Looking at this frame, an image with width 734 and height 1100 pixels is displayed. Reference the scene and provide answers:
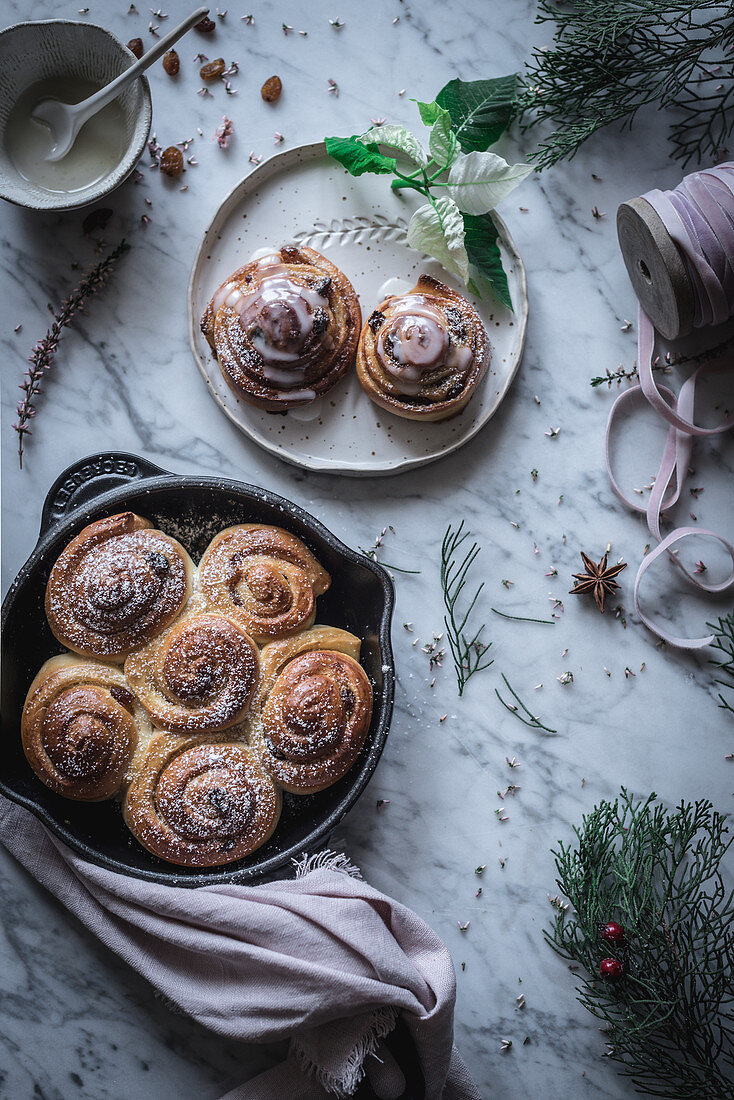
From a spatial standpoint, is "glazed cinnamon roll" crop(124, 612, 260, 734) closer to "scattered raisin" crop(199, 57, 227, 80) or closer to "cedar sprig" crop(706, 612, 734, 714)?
"cedar sprig" crop(706, 612, 734, 714)

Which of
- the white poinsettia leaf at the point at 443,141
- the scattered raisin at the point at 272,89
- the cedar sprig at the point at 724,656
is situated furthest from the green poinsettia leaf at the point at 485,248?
the cedar sprig at the point at 724,656

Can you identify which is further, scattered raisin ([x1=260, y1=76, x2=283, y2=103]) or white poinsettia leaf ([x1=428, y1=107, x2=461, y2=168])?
scattered raisin ([x1=260, y1=76, x2=283, y2=103])

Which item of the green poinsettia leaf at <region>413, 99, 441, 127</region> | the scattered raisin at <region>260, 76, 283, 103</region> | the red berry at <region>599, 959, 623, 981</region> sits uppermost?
the scattered raisin at <region>260, 76, 283, 103</region>

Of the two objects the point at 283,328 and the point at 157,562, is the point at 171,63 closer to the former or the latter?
the point at 283,328

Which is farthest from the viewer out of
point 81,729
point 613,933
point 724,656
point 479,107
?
point 724,656

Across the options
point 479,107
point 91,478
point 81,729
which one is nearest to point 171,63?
point 479,107

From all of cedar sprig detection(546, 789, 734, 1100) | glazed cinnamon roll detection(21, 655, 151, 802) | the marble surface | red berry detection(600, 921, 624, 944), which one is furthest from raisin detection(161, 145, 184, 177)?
red berry detection(600, 921, 624, 944)
